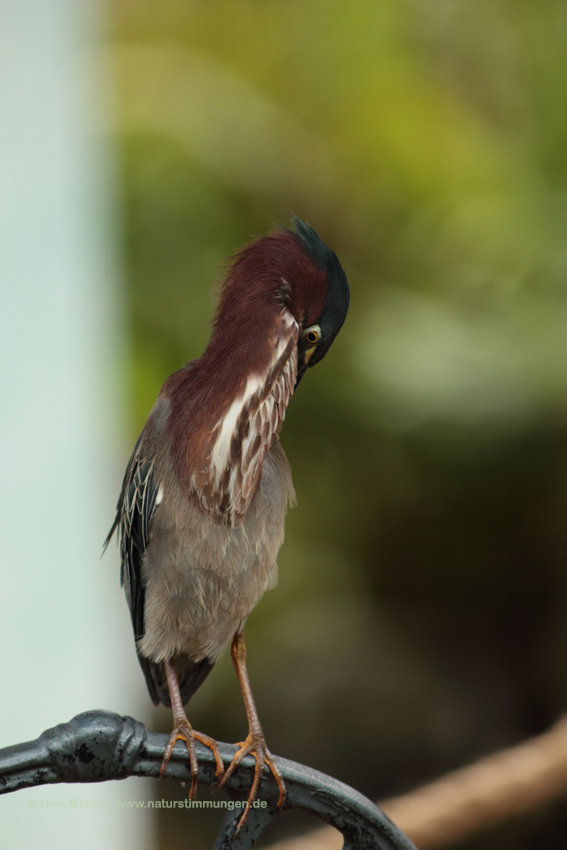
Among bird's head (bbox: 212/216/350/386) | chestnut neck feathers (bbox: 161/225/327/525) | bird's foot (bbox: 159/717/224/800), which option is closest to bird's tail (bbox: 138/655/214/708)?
bird's foot (bbox: 159/717/224/800)

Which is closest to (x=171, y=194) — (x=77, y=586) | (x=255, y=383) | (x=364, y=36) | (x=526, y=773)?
(x=364, y=36)

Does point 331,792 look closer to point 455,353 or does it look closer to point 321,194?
point 455,353

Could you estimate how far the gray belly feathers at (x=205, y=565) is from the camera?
62 centimetres

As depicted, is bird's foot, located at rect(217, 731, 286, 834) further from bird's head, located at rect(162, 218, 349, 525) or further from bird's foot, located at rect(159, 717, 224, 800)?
bird's head, located at rect(162, 218, 349, 525)

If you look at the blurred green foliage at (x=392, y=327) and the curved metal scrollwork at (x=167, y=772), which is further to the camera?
the blurred green foliage at (x=392, y=327)

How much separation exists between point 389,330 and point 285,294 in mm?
670

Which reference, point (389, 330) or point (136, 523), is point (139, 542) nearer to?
point (136, 523)

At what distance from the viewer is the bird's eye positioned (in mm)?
604

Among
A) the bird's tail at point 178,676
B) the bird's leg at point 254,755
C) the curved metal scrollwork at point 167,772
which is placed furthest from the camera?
the bird's tail at point 178,676

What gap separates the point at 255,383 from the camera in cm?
57

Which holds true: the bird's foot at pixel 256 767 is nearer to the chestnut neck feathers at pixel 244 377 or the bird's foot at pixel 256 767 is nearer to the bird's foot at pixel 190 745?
the bird's foot at pixel 190 745

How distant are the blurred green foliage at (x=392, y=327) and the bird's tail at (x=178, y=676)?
47 cm

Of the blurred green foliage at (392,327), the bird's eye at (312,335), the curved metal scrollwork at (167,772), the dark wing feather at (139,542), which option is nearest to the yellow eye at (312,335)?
the bird's eye at (312,335)

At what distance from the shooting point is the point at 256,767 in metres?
0.56
